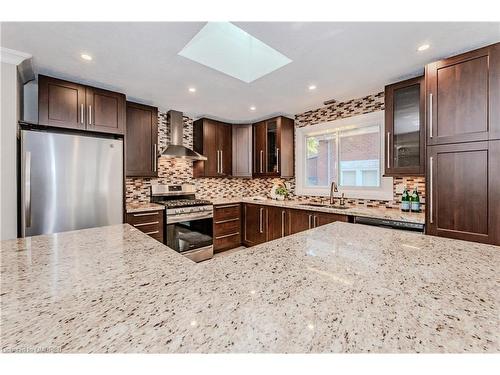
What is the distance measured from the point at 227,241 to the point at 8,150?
276 centimetres

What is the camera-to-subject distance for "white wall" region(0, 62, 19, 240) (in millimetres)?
1919

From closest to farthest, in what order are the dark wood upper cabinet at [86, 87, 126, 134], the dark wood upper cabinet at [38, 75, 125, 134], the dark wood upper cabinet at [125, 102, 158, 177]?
1. the dark wood upper cabinet at [38, 75, 125, 134]
2. the dark wood upper cabinet at [86, 87, 126, 134]
3. the dark wood upper cabinet at [125, 102, 158, 177]

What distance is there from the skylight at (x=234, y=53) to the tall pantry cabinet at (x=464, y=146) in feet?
4.63

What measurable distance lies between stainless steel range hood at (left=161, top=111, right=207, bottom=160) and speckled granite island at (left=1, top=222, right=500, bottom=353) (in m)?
→ 2.52

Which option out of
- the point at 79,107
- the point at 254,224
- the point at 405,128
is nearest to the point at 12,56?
the point at 79,107

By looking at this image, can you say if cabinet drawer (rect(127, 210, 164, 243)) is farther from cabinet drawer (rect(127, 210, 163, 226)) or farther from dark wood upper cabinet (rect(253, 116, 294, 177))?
dark wood upper cabinet (rect(253, 116, 294, 177))

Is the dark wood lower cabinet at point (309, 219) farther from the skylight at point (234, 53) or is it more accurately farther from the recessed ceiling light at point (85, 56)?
the recessed ceiling light at point (85, 56)

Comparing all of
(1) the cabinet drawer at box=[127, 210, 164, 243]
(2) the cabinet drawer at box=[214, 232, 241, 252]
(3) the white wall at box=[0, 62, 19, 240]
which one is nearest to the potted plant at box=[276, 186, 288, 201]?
(2) the cabinet drawer at box=[214, 232, 241, 252]

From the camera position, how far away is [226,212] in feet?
11.9

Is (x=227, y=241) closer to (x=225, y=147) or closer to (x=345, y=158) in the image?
(x=225, y=147)

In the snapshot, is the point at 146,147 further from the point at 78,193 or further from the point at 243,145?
the point at 243,145

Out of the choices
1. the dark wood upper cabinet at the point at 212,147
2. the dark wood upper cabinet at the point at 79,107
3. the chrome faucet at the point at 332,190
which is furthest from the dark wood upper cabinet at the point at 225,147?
the chrome faucet at the point at 332,190

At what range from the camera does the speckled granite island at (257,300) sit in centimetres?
43
